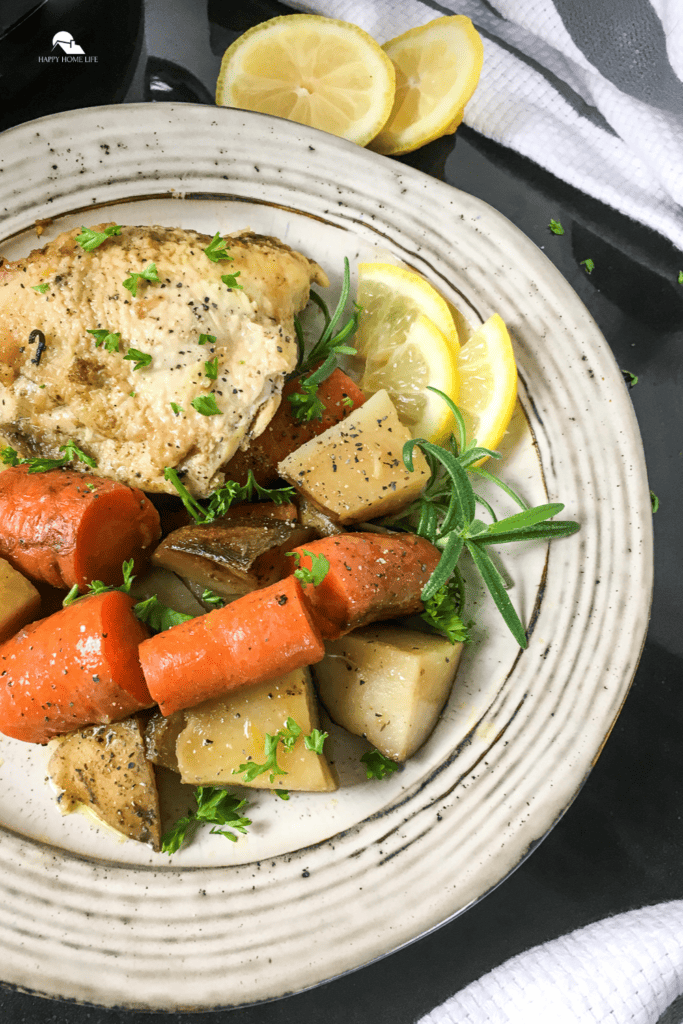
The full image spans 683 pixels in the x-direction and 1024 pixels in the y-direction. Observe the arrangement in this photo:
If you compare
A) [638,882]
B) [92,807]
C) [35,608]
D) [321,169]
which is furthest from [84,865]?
[321,169]

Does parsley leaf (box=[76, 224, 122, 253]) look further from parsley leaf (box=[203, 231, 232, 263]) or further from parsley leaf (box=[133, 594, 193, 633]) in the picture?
parsley leaf (box=[133, 594, 193, 633])

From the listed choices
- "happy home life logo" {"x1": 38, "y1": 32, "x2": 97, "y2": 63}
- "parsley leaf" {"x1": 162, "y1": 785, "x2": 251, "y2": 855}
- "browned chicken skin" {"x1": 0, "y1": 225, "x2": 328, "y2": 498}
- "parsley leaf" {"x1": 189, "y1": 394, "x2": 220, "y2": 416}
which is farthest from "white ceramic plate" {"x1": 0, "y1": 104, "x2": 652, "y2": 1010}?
"parsley leaf" {"x1": 189, "y1": 394, "x2": 220, "y2": 416}

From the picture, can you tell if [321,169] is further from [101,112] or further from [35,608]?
[35,608]

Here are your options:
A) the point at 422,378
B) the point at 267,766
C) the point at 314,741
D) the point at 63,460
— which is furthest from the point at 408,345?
the point at 267,766

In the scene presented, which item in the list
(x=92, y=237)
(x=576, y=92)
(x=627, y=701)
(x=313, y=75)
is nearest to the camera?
(x=92, y=237)

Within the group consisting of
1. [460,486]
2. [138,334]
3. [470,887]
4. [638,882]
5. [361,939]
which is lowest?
[638,882]

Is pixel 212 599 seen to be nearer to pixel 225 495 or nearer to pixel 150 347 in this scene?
pixel 225 495
